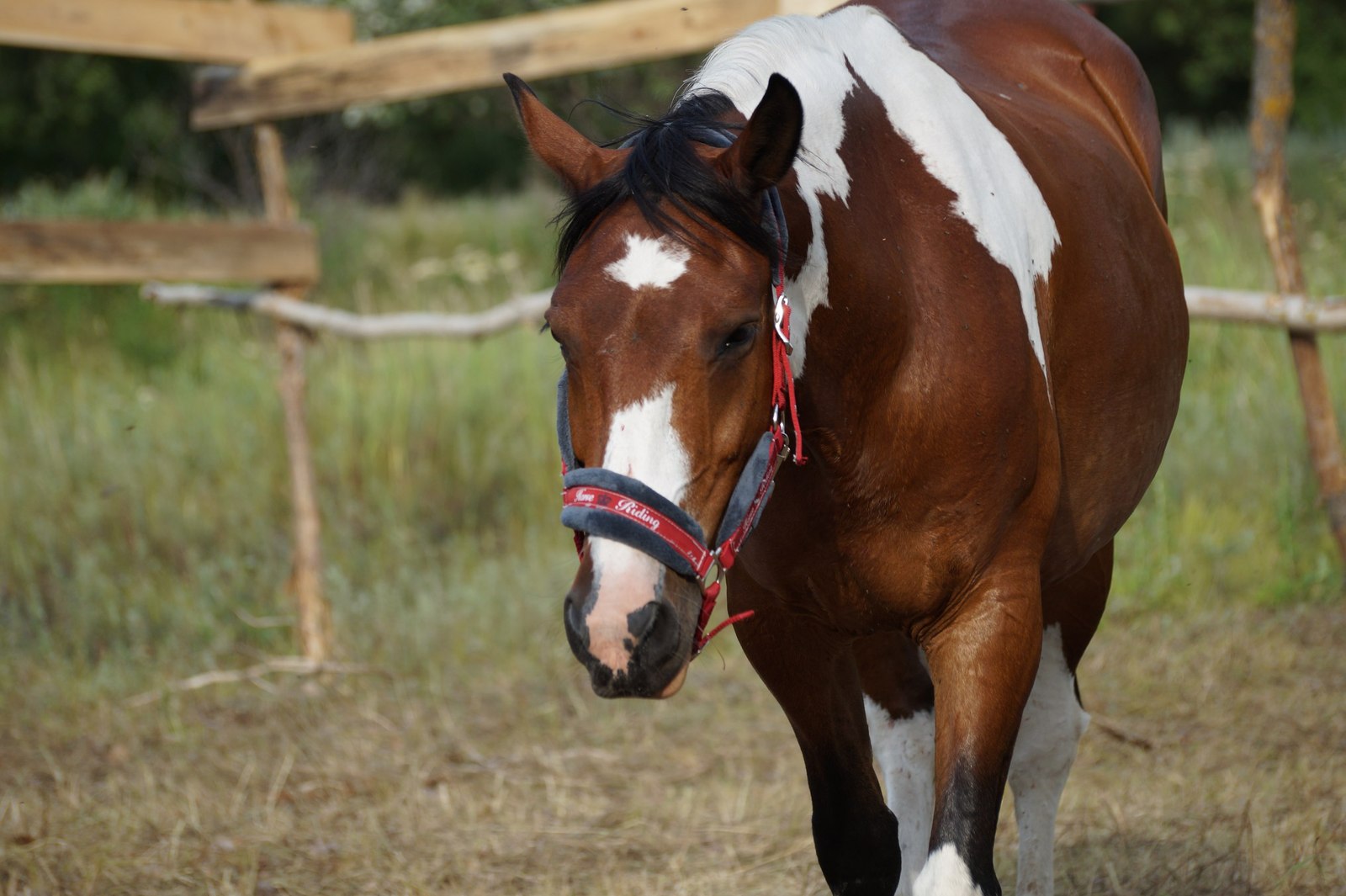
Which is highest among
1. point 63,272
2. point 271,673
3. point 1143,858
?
point 63,272

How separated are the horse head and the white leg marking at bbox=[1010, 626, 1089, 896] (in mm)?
1496

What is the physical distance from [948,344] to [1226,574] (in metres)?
3.98

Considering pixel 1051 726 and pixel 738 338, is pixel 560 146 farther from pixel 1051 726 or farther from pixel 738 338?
pixel 1051 726

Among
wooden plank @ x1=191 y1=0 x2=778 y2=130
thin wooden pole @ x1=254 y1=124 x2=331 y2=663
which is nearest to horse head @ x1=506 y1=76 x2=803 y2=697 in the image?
wooden plank @ x1=191 y1=0 x2=778 y2=130

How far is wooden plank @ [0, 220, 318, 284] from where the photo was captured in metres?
5.36

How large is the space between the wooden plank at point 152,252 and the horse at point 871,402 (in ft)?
11.8

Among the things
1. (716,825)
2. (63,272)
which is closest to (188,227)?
(63,272)

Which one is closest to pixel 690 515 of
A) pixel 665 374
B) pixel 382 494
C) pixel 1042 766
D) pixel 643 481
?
pixel 643 481

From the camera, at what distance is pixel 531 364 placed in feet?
26.5

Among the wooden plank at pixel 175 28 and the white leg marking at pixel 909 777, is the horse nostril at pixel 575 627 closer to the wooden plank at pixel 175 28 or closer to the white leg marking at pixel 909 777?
the white leg marking at pixel 909 777

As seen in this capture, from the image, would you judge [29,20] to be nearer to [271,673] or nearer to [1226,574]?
[271,673]

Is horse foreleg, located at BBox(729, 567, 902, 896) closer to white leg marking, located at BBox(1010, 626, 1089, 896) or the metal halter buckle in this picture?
white leg marking, located at BBox(1010, 626, 1089, 896)

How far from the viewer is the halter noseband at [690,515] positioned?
1.76 m

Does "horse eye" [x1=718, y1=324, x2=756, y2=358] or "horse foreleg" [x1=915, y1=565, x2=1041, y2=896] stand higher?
"horse eye" [x1=718, y1=324, x2=756, y2=358]
